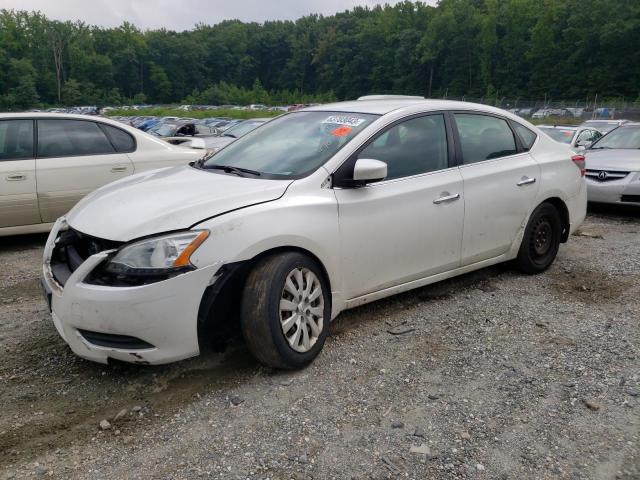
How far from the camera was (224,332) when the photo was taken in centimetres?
330

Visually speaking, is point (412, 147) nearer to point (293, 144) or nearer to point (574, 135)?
point (293, 144)

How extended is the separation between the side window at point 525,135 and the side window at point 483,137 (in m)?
0.11

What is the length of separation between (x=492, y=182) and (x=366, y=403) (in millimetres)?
2333

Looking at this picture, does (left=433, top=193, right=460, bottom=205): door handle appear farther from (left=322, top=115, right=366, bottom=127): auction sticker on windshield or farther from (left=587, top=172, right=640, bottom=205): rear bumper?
(left=587, top=172, right=640, bottom=205): rear bumper

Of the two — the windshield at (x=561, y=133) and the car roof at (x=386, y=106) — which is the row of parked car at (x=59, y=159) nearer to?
the car roof at (x=386, y=106)

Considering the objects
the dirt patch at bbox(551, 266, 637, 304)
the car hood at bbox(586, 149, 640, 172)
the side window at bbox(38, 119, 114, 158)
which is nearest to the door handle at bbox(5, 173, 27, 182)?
the side window at bbox(38, 119, 114, 158)

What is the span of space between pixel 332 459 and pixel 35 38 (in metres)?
127

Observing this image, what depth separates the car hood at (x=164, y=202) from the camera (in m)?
3.16

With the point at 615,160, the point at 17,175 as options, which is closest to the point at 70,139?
the point at 17,175

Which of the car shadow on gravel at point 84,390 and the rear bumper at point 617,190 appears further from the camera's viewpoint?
the rear bumper at point 617,190

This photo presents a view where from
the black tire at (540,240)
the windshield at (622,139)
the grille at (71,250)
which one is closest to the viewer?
the grille at (71,250)

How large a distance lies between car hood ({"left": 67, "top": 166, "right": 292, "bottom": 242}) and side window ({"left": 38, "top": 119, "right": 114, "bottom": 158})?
2848 millimetres

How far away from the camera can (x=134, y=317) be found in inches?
117

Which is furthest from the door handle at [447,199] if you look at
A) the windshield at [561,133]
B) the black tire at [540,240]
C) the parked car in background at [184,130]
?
the parked car in background at [184,130]
